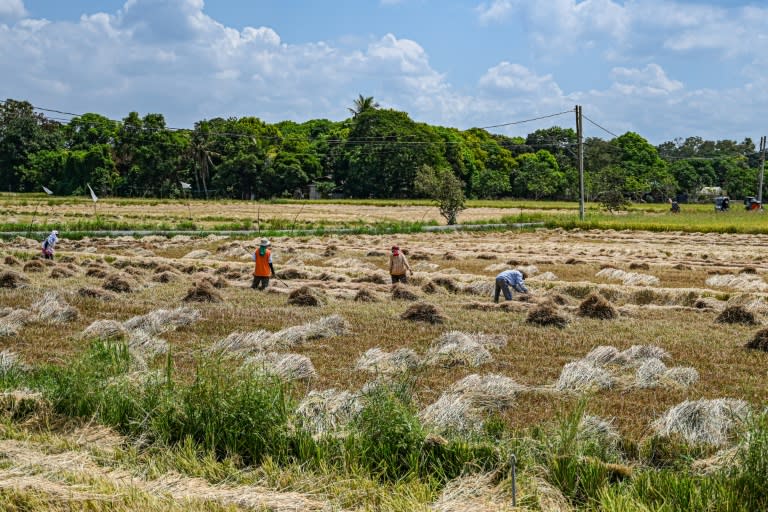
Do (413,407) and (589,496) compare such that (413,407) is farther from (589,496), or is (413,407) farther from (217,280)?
(217,280)

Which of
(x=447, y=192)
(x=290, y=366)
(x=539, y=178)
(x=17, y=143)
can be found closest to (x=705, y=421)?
(x=290, y=366)

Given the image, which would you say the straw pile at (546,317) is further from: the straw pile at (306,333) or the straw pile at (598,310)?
the straw pile at (306,333)

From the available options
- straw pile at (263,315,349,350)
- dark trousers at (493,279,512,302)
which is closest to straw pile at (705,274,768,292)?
dark trousers at (493,279,512,302)

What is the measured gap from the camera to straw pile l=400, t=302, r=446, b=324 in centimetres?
1205

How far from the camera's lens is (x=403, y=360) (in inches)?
359

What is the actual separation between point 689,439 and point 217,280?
12324mm

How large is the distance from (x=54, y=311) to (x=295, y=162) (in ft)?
206

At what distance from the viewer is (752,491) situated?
16.1ft

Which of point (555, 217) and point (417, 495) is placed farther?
point (555, 217)

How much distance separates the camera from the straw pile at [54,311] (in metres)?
12.0

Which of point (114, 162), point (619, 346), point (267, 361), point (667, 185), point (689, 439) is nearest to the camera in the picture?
point (689, 439)

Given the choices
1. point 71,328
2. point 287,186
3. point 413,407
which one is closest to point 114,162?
point 287,186

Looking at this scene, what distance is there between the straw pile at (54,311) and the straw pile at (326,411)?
6.56 m

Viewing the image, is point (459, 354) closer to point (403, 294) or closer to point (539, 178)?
point (403, 294)
